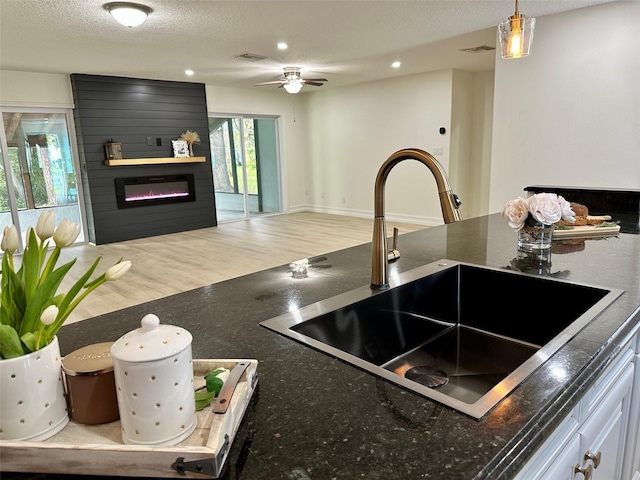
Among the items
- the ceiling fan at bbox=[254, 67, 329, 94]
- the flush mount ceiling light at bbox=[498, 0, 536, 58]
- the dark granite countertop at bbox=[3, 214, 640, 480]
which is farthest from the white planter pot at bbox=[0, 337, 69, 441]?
the ceiling fan at bbox=[254, 67, 329, 94]

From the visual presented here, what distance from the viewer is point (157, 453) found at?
559 millimetres

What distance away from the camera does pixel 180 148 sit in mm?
7328

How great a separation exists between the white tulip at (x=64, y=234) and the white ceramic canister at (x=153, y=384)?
0.54 ft

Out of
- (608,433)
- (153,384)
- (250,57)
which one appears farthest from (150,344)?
(250,57)

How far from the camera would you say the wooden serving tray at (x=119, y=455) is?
0.56 m

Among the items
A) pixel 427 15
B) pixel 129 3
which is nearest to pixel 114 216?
pixel 129 3

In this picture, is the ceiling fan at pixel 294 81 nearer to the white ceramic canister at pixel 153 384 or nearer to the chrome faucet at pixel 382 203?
the chrome faucet at pixel 382 203

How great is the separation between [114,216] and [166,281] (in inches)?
113

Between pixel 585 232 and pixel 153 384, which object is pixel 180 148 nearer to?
pixel 585 232

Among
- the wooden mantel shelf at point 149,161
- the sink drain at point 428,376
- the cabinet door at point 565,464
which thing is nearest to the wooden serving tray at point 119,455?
the cabinet door at point 565,464

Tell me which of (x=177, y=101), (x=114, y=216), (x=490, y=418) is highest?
(x=177, y=101)

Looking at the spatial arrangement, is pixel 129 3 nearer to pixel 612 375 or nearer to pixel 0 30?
pixel 0 30

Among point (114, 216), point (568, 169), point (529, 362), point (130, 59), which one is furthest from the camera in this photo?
point (114, 216)

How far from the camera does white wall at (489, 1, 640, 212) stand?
12.5 feet
